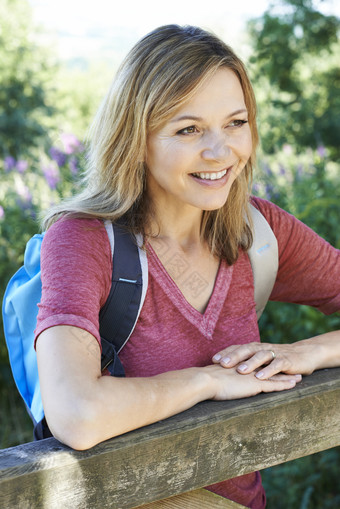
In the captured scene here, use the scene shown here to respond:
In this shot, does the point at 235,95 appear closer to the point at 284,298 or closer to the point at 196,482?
the point at 284,298

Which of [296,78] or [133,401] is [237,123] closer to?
[133,401]

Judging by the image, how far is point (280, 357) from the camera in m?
1.50

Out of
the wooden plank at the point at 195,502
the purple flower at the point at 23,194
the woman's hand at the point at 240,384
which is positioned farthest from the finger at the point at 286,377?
the purple flower at the point at 23,194

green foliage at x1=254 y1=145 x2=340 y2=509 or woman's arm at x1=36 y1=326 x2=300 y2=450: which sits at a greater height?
woman's arm at x1=36 y1=326 x2=300 y2=450

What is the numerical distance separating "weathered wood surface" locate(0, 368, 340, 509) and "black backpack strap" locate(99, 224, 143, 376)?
32 centimetres

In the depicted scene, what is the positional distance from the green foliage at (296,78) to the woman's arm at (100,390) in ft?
46.3

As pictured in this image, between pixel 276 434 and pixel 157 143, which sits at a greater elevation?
pixel 157 143

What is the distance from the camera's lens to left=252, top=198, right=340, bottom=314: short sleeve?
1.90 m

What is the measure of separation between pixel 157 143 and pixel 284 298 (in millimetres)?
738

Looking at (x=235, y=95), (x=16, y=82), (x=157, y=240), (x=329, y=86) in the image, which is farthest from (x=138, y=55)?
(x=16, y=82)

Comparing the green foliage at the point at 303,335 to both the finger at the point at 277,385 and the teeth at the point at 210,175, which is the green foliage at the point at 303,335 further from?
the finger at the point at 277,385

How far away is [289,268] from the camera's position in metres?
1.94

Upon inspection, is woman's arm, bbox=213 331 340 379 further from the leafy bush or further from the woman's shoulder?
the leafy bush

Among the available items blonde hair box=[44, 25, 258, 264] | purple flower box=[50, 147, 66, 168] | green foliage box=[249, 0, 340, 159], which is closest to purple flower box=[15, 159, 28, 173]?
purple flower box=[50, 147, 66, 168]
